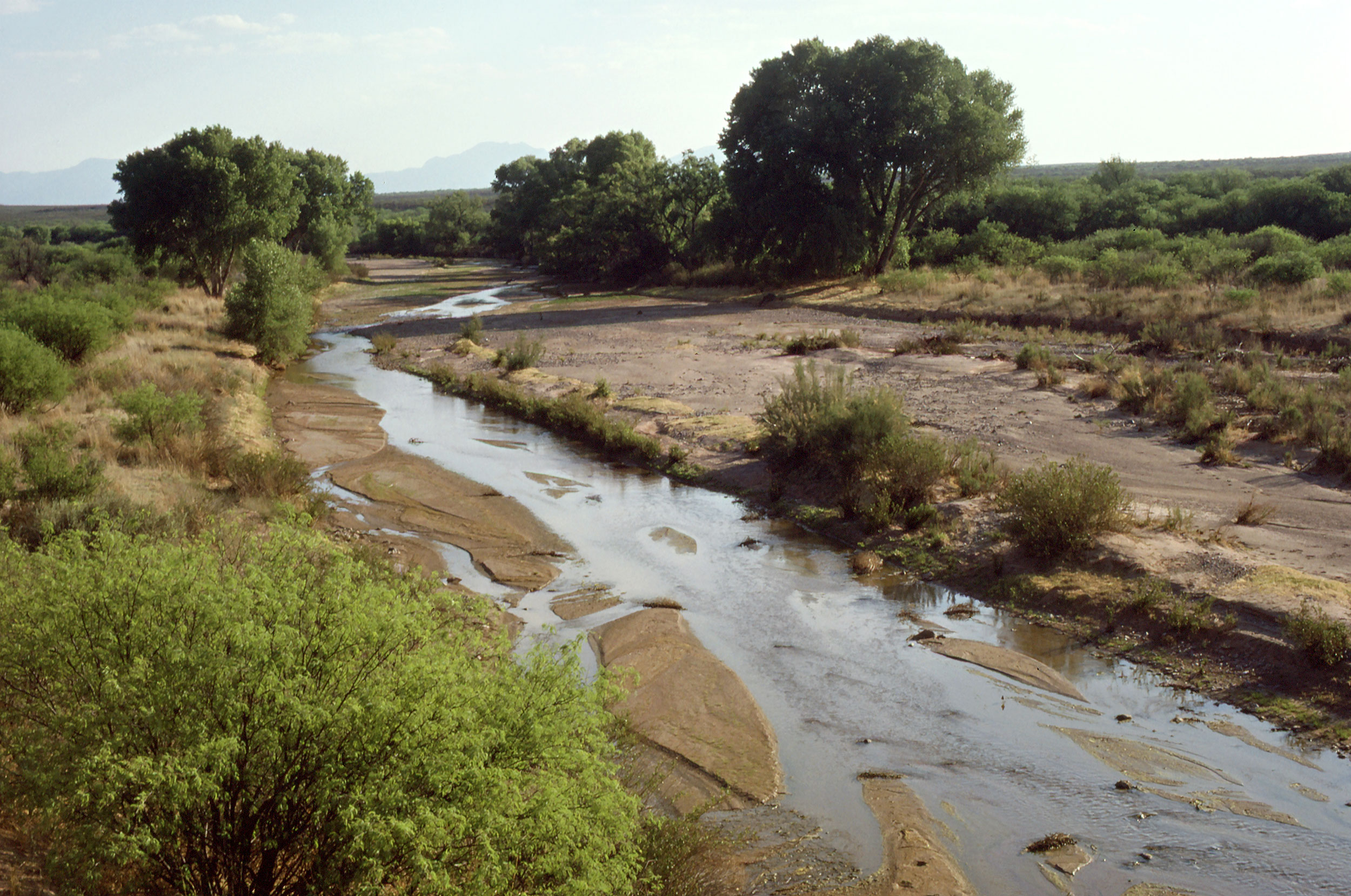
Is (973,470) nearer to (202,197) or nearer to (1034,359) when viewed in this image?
(1034,359)

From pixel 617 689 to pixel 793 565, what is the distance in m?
9.83

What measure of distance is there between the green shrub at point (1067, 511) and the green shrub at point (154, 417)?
14657 mm

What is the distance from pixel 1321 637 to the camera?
9.93 metres

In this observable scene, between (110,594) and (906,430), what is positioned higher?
(110,594)

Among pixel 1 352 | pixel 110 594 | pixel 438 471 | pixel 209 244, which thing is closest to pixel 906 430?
pixel 438 471

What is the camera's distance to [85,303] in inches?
1105

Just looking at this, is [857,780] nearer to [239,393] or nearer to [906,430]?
[906,430]

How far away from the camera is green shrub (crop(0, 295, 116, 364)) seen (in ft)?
77.7

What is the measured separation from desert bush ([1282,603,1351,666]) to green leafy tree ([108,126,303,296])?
39.7 metres

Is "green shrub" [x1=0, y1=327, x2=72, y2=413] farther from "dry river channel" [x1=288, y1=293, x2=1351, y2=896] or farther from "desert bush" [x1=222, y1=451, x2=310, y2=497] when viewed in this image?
"dry river channel" [x1=288, y1=293, x2=1351, y2=896]

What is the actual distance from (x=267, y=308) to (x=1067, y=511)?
1128 inches

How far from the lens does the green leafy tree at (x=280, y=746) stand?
4.02 meters

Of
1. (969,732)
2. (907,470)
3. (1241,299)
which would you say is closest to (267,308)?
(907,470)

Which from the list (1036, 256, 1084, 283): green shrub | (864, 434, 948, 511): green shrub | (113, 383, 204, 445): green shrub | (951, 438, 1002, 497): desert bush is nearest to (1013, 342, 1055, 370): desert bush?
(951, 438, 1002, 497): desert bush
